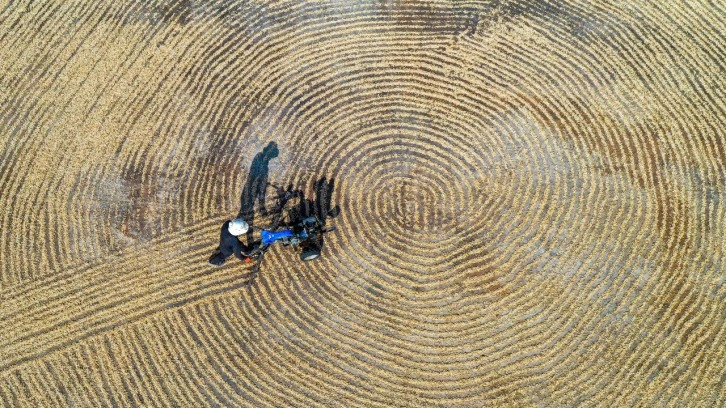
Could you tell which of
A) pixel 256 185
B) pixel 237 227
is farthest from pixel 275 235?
pixel 256 185

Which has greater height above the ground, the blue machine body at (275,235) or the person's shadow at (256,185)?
the person's shadow at (256,185)

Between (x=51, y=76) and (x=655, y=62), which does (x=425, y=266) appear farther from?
(x=51, y=76)

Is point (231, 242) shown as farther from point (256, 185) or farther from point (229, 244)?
point (256, 185)

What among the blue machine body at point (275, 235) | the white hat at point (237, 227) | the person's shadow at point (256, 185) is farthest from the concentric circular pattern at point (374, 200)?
the white hat at point (237, 227)

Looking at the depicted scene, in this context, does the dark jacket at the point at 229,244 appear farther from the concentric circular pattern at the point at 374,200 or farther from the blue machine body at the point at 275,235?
the concentric circular pattern at the point at 374,200

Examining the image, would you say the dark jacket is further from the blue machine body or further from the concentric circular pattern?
the concentric circular pattern

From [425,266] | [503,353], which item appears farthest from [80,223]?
[503,353]

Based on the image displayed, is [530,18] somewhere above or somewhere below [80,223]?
above
